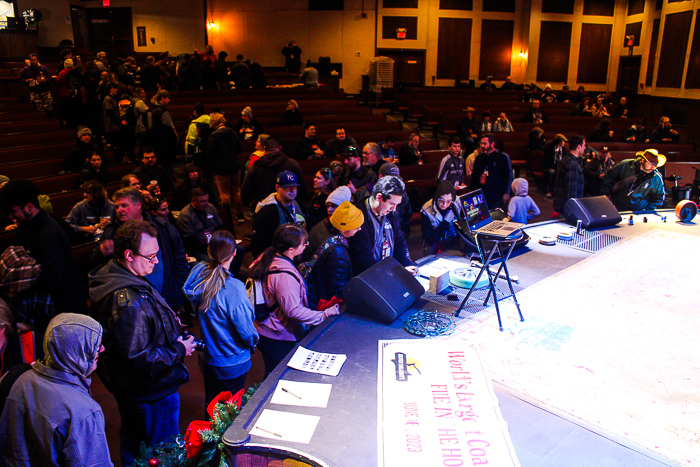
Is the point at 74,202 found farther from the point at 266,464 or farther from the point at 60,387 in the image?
the point at 266,464

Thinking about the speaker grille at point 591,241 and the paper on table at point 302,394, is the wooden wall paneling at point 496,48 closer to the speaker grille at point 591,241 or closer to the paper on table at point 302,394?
the speaker grille at point 591,241

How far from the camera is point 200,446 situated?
204 centimetres

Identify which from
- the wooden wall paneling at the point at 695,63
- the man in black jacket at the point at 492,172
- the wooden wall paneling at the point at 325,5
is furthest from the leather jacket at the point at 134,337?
the wooden wall paneling at the point at 325,5

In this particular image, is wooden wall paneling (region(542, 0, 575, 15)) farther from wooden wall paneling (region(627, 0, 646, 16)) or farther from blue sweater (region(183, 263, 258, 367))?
blue sweater (region(183, 263, 258, 367))

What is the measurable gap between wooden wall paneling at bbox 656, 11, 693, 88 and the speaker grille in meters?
13.7

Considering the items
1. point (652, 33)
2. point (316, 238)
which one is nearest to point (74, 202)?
point (316, 238)

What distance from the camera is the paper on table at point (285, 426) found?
6.06 ft

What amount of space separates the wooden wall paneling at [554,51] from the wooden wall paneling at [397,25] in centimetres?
487

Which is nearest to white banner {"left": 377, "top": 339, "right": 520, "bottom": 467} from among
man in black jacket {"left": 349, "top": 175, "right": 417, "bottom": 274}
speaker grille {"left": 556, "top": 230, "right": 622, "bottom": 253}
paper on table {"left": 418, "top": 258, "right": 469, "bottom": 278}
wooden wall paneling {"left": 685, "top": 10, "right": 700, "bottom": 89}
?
man in black jacket {"left": 349, "top": 175, "right": 417, "bottom": 274}

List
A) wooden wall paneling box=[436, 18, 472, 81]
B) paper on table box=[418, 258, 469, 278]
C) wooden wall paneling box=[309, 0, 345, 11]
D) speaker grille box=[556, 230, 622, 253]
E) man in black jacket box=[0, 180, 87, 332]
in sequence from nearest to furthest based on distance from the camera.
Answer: man in black jacket box=[0, 180, 87, 332], paper on table box=[418, 258, 469, 278], speaker grille box=[556, 230, 622, 253], wooden wall paneling box=[309, 0, 345, 11], wooden wall paneling box=[436, 18, 472, 81]

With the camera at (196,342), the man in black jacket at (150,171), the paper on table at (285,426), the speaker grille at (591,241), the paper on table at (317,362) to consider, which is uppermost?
the man in black jacket at (150,171)

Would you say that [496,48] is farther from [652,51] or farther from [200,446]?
[200,446]

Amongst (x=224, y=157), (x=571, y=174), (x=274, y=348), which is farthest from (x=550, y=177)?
(x=274, y=348)

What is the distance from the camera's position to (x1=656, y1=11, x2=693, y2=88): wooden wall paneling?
14.6 metres
